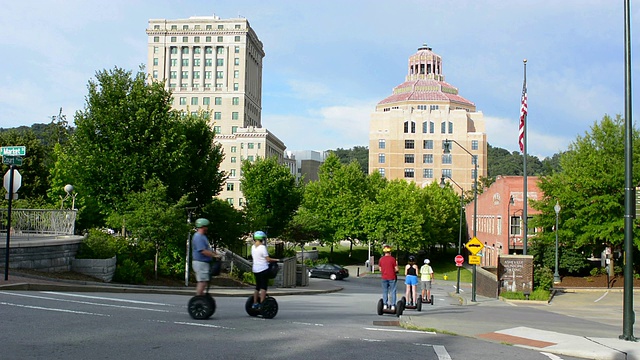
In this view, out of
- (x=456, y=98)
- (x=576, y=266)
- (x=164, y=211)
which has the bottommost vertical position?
(x=576, y=266)

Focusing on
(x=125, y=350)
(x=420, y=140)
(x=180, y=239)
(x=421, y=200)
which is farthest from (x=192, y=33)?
(x=125, y=350)

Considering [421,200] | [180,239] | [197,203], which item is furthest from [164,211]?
[421,200]

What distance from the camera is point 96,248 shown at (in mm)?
24141

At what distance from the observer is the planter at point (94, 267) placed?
22.9 m

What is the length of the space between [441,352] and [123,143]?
27.2 metres

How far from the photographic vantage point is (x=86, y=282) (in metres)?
20.2

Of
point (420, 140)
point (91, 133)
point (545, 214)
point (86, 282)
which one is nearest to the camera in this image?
point (86, 282)

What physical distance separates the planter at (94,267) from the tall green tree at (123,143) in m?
9.36

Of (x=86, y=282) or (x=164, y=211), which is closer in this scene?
(x=86, y=282)

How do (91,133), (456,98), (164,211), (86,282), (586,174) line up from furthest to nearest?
(456,98) → (586,174) → (91,133) → (164,211) → (86,282)

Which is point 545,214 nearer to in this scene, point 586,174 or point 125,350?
point 586,174

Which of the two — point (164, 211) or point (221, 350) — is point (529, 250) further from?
point (221, 350)

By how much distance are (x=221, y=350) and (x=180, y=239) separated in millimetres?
21515

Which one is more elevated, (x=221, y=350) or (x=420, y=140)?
(x=420, y=140)
